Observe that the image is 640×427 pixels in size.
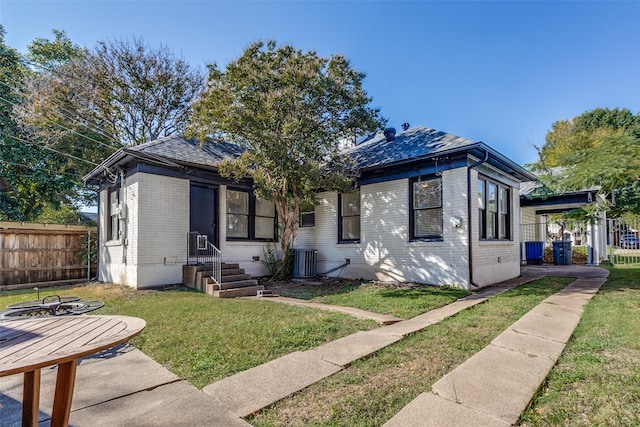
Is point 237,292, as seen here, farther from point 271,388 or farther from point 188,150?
point 271,388

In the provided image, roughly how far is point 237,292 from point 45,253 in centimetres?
692

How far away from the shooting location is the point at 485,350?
388cm

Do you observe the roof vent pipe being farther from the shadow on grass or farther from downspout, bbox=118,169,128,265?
downspout, bbox=118,169,128,265

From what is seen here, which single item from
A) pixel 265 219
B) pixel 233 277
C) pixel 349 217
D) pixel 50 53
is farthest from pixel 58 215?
pixel 349 217

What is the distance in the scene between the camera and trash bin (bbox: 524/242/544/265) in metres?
15.9

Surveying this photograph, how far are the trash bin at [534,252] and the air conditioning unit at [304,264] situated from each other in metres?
11.6

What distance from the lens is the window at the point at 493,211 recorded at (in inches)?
369

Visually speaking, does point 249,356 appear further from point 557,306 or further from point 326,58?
point 326,58

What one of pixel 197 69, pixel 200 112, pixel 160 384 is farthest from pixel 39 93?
pixel 160 384

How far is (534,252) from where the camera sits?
52.5 ft

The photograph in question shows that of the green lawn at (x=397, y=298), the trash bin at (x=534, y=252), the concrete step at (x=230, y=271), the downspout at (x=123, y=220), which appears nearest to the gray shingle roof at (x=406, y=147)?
the green lawn at (x=397, y=298)

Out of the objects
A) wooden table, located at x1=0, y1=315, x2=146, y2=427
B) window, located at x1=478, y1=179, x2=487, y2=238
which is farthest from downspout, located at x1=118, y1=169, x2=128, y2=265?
window, located at x1=478, y1=179, x2=487, y2=238

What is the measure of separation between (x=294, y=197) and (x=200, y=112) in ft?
11.5

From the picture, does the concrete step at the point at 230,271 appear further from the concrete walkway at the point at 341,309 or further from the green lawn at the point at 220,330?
the concrete walkway at the point at 341,309
